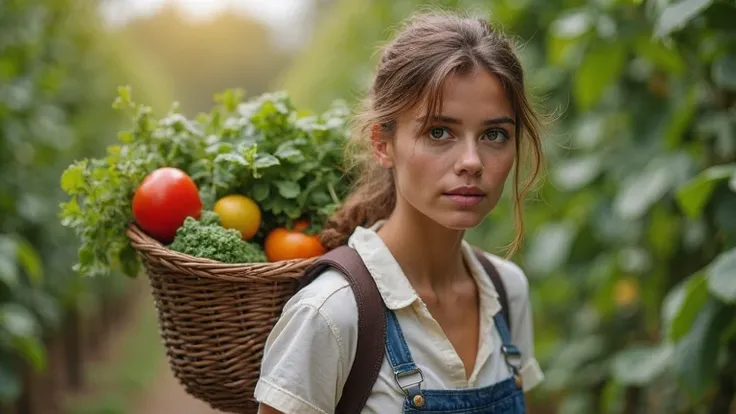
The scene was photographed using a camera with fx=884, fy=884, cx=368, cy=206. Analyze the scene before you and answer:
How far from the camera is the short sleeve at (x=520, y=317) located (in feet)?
7.20

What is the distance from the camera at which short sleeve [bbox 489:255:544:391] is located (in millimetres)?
2193

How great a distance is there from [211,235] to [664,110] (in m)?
2.43

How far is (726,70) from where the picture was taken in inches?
103

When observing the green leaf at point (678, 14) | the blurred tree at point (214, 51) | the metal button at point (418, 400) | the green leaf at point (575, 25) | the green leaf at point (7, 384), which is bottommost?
the metal button at point (418, 400)

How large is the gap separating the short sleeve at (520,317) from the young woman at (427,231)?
7.2 inches

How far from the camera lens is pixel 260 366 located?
191 centimetres

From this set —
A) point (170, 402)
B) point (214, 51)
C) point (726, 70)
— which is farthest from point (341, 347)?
point (214, 51)

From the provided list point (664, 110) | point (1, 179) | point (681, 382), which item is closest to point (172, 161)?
point (681, 382)

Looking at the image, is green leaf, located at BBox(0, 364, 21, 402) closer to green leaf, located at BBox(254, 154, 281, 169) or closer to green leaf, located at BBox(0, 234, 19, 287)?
green leaf, located at BBox(0, 234, 19, 287)

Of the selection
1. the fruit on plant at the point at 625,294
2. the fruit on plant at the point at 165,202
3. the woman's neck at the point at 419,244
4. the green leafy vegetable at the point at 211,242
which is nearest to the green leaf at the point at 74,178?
the fruit on plant at the point at 165,202

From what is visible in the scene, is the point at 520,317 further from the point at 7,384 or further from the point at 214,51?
the point at 214,51

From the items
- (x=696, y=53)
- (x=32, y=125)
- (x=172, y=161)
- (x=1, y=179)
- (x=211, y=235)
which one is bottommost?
(x=211, y=235)

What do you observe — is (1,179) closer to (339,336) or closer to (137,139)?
(137,139)

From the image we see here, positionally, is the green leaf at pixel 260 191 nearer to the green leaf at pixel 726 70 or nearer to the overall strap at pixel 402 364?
the overall strap at pixel 402 364
